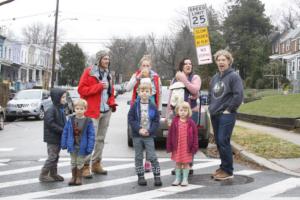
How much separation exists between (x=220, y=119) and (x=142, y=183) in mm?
1557

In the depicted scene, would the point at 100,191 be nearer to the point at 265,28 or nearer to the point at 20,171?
the point at 20,171

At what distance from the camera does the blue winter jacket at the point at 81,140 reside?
7336 millimetres

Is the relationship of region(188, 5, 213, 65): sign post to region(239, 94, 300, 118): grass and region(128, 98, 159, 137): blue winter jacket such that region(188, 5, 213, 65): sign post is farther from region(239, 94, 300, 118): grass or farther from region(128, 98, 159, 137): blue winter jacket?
region(239, 94, 300, 118): grass

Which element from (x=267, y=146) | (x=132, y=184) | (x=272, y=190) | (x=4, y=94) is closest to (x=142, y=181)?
(x=132, y=184)

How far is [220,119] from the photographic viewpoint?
766cm

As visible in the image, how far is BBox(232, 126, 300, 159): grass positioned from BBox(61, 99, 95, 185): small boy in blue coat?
13.5 feet

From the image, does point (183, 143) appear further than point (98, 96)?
No

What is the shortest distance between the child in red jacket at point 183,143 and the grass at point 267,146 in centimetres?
310

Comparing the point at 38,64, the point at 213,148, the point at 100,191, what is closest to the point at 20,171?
the point at 100,191

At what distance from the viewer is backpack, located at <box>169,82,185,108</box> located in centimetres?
820

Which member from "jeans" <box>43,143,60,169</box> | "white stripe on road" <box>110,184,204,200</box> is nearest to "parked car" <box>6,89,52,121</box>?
"jeans" <box>43,143,60,169</box>

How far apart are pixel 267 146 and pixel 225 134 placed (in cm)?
398

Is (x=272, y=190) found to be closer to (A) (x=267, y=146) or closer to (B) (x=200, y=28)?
(A) (x=267, y=146)

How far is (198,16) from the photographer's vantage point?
1223 centimetres
